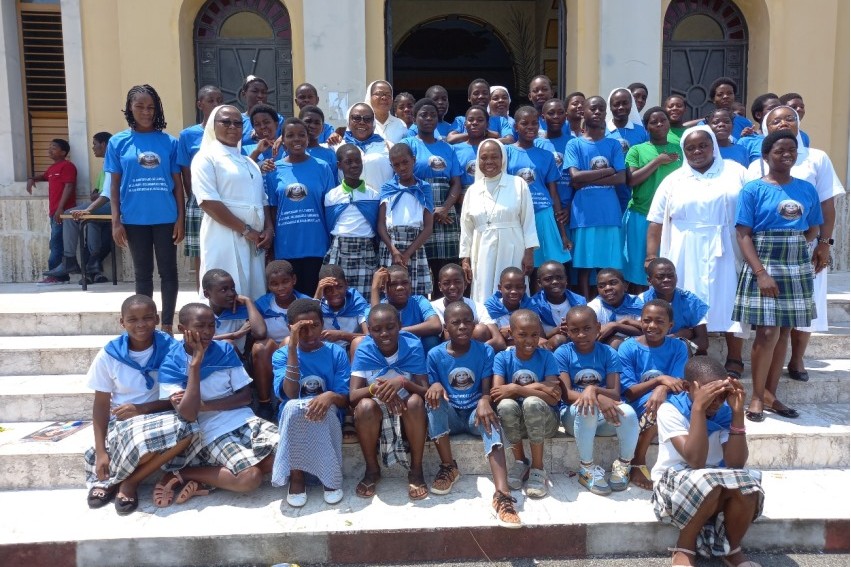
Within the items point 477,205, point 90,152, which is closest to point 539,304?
point 477,205

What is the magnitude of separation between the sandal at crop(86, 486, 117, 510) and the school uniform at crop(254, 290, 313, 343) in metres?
1.21

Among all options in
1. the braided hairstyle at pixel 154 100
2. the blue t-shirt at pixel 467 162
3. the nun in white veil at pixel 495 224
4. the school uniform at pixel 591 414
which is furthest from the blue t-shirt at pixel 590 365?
the braided hairstyle at pixel 154 100

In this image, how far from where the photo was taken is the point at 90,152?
7.68 metres

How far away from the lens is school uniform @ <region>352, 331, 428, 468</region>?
387 centimetres

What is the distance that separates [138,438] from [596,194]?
11.3ft

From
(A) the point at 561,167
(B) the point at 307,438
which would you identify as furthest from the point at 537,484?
(A) the point at 561,167

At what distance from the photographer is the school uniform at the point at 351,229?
4848 mm

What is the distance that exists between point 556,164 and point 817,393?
237cm

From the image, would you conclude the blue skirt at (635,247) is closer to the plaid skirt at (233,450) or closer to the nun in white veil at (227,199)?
the nun in white veil at (227,199)

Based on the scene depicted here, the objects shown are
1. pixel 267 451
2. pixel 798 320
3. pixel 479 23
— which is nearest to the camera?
pixel 267 451

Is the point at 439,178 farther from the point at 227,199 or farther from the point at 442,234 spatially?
the point at 227,199

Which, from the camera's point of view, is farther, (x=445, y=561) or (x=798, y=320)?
(x=798, y=320)

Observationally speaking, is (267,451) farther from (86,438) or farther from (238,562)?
(86,438)

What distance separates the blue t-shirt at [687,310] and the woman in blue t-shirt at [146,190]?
3206mm
